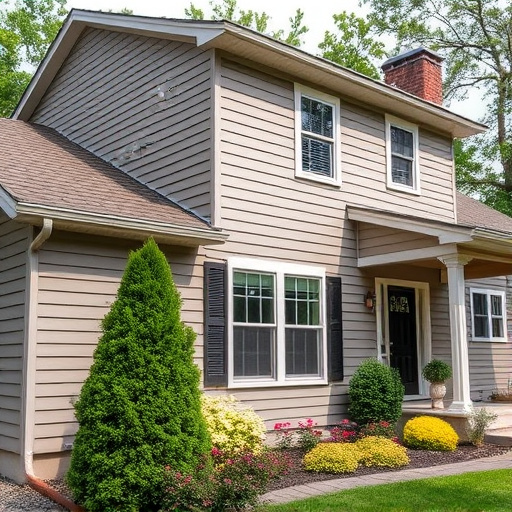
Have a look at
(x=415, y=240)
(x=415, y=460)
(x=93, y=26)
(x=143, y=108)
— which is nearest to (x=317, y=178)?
(x=415, y=240)

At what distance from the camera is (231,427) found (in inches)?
304

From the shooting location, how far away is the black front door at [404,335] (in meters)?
11.7

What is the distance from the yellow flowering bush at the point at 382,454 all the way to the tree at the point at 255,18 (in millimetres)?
21285

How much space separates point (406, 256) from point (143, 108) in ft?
15.4

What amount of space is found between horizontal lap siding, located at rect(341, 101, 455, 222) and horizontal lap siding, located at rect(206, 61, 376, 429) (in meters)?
0.65

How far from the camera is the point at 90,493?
19.5ft

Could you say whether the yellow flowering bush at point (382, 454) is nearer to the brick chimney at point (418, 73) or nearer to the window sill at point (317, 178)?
the window sill at point (317, 178)

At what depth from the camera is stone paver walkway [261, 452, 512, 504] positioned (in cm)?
682

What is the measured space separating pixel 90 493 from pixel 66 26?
29.2 feet

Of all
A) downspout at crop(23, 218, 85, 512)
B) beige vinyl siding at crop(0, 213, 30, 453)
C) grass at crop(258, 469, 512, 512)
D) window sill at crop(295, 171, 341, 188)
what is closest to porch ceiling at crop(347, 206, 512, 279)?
window sill at crop(295, 171, 341, 188)

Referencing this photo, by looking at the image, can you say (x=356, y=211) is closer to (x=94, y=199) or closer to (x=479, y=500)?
(x=94, y=199)

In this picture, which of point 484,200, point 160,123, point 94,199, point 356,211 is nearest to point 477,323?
point 356,211

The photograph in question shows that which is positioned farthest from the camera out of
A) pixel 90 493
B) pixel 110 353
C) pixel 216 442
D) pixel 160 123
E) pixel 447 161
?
pixel 447 161

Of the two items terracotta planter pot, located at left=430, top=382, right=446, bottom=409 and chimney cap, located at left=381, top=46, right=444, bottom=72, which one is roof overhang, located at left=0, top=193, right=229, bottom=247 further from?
chimney cap, located at left=381, top=46, right=444, bottom=72
